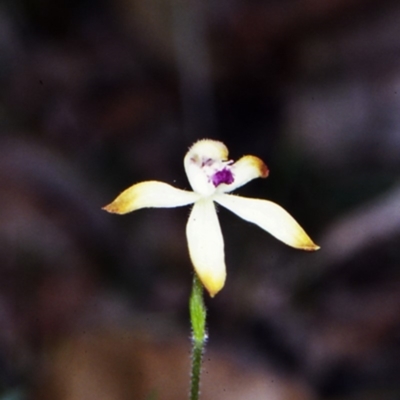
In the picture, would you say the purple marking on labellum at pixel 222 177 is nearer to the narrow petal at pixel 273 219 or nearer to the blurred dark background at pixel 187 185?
the narrow petal at pixel 273 219

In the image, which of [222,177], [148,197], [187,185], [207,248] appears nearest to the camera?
[207,248]

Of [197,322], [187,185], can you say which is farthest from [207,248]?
[187,185]

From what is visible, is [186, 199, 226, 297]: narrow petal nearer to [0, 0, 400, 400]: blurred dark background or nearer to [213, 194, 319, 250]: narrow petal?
[213, 194, 319, 250]: narrow petal

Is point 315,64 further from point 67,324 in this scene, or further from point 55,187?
point 67,324

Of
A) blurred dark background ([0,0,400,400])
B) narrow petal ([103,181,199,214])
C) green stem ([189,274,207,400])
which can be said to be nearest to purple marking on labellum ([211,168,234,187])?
narrow petal ([103,181,199,214])

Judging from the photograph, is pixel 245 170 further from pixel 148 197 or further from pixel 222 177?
pixel 148 197

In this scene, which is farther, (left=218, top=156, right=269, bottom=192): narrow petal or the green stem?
(left=218, top=156, right=269, bottom=192): narrow petal

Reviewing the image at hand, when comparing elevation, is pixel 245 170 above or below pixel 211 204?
above
